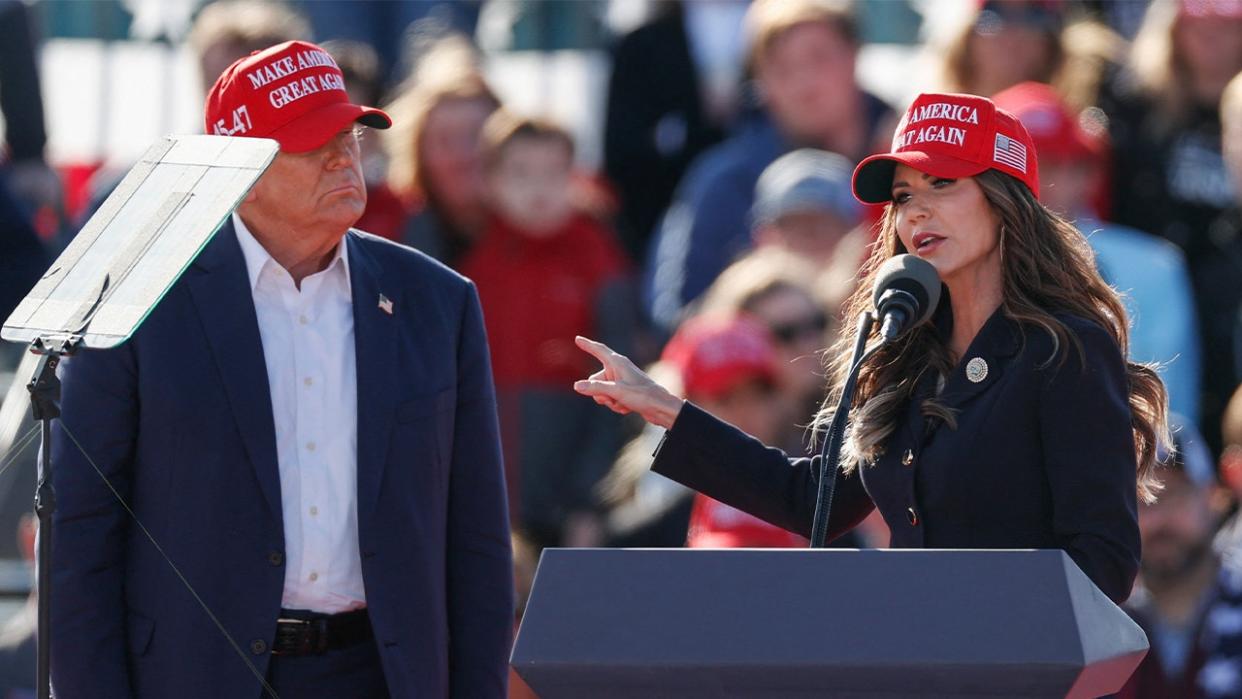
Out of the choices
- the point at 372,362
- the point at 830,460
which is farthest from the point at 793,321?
the point at 830,460

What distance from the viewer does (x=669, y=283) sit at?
322 inches

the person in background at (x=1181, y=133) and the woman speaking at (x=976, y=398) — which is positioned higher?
the woman speaking at (x=976, y=398)

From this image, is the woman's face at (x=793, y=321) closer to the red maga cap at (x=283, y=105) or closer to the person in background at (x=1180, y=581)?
the person in background at (x=1180, y=581)

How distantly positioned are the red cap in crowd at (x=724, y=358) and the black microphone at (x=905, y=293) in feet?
9.83

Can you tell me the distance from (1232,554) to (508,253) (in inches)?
114

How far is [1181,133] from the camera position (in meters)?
8.09

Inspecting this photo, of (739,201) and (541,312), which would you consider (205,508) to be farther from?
(739,201)

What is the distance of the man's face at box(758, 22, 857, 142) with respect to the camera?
823 centimetres

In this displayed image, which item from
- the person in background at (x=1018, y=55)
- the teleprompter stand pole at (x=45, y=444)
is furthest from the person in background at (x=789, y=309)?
the teleprompter stand pole at (x=45, y=444)

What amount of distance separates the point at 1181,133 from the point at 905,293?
180 inches

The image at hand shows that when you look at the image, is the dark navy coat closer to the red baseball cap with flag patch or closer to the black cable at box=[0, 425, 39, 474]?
the red baseball cap with flag patch

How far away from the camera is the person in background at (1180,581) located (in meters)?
6.76

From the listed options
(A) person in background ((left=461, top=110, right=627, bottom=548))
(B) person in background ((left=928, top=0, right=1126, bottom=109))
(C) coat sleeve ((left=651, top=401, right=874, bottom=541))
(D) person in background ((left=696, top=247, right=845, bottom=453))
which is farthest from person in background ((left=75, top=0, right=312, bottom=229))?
(C) coat sleeve ((left=651, top=401, right=874, bottom=541))

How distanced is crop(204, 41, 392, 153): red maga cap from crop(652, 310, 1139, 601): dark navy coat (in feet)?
4.43
